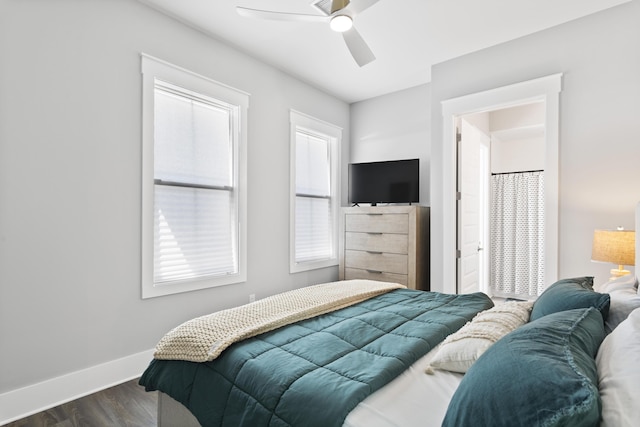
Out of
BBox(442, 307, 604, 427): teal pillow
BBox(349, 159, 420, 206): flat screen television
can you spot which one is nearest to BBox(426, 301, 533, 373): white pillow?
BBox(442, 307, 604, 427): teal pillow

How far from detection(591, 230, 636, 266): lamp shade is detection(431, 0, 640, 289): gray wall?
0.45m

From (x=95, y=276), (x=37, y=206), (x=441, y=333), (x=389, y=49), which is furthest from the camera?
(x=389, y=49)

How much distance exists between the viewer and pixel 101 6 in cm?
237

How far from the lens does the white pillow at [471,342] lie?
1.16 metres

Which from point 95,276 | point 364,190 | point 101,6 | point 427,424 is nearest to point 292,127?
point 364,190

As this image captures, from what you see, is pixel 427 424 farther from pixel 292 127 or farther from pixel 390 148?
pixel 390 148

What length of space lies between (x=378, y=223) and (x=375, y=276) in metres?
0.63

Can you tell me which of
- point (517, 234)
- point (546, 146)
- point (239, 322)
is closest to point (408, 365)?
point (239, 322)

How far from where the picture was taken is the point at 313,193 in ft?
14.1

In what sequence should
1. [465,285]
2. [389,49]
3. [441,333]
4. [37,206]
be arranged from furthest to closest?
[465,285] → [389,49] → [37,206] → [441,333]

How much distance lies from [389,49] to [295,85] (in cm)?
115

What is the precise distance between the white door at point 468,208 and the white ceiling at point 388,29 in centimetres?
87

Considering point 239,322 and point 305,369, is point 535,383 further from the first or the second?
point 239,322

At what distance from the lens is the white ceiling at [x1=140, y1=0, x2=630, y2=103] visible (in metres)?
2.62
